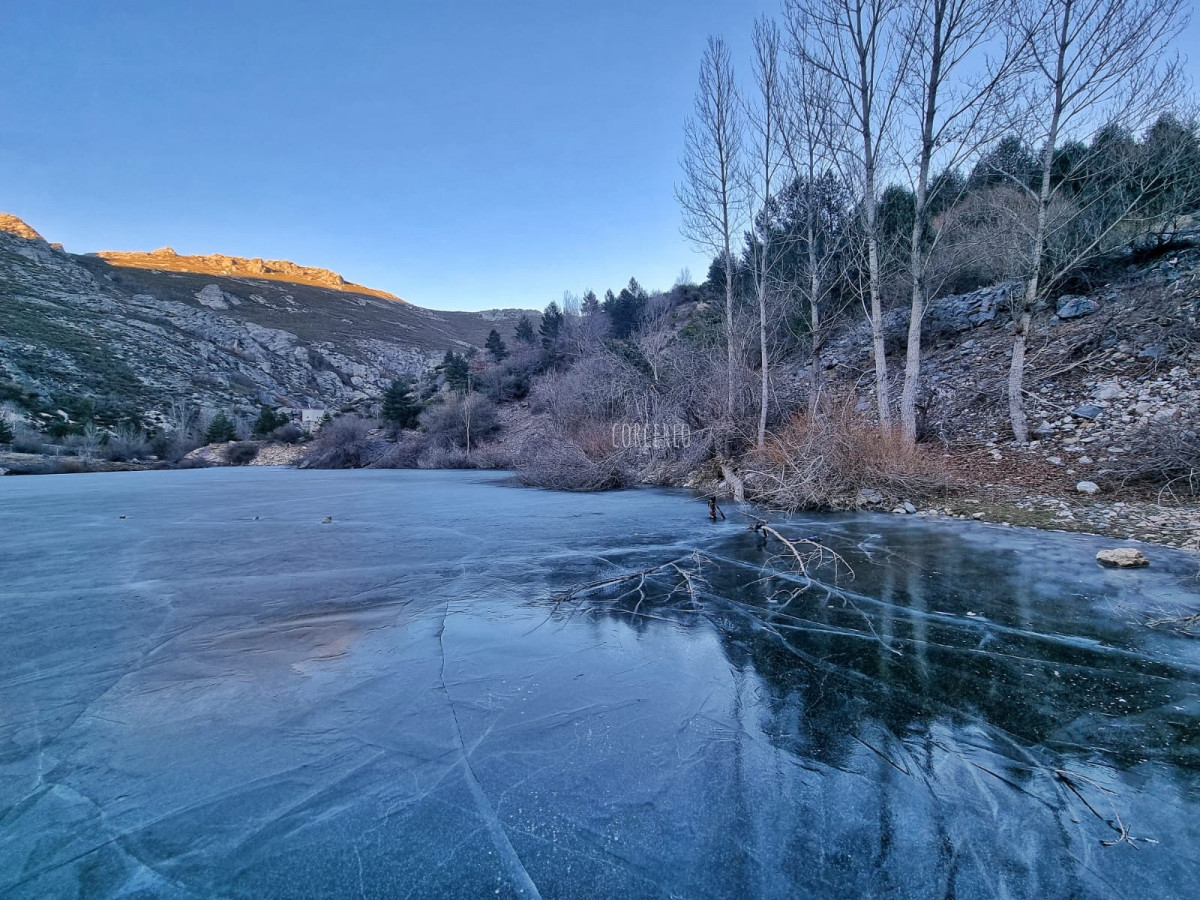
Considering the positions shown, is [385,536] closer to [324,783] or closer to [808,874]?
[324,783]

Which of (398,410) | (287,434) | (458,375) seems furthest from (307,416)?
(458,375)

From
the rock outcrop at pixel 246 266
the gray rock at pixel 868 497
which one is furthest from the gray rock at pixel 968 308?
the rock outcrop at pixel 246 266

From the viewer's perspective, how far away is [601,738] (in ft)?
6.78

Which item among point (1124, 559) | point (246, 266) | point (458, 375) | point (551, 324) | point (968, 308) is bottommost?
point (1124, 559)

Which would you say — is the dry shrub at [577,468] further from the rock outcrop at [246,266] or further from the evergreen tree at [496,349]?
the rock outcrop at [246,266]

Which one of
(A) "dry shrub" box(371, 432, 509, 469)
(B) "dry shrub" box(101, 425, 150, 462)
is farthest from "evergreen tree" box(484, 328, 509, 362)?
(B) "dry shrub" box(101, 425, 150, 462)

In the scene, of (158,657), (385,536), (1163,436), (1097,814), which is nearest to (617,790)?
(1097,814)

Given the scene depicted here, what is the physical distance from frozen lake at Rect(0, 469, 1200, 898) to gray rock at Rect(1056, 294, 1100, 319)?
9.34 metres

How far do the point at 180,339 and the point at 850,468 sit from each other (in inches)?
2415

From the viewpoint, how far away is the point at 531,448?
50.9 ft

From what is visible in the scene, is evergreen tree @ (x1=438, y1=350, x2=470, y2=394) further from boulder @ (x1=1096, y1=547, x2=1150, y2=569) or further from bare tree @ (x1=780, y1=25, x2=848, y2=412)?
boulder @ (x1=1096, y1=547, x2=1150, y2=569)

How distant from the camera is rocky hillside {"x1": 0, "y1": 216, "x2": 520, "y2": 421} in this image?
33.3m

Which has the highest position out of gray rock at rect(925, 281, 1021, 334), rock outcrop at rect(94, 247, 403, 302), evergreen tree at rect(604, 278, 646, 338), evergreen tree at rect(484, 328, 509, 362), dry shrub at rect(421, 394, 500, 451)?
rock outcrop at rect(94, 247, 403, 302)

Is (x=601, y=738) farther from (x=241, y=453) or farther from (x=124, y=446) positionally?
(x=241, y=453)
